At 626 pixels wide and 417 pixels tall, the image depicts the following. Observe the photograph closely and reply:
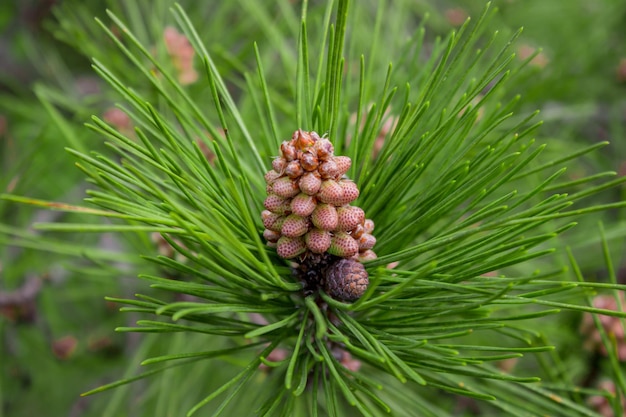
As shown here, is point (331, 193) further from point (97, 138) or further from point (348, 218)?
point (97, 138)

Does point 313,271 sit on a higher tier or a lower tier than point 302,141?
lower

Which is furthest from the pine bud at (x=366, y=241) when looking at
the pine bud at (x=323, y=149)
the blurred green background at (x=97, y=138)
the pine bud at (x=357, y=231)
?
the blurred green background at (x=97, y=138)

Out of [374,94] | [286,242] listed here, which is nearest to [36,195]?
[374,94]

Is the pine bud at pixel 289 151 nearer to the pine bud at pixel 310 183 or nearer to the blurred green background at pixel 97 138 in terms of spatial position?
the pine bud at pixel 310 183

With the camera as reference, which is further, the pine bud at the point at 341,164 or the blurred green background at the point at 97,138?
the blurred green background at the point at 97,138

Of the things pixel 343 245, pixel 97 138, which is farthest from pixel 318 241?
pixel 97 138
